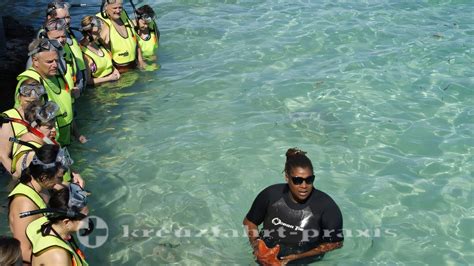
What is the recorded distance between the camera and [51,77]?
23.8ft

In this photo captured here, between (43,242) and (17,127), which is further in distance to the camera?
(17,127)

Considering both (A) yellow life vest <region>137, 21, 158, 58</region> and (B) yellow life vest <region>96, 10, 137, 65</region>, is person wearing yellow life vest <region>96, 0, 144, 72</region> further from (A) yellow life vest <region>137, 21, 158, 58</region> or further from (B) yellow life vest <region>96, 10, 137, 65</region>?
(A) yellow life vest <region>137, 21, 158, 58</region>

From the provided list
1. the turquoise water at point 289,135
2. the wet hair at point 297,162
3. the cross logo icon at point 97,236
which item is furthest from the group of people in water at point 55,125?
the wet hair at point 297,162

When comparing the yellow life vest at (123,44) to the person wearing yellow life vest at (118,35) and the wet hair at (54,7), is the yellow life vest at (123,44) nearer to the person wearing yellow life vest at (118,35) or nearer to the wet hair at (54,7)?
the person wearing yellow life vest at (118,35)

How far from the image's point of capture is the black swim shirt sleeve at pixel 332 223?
517 cm

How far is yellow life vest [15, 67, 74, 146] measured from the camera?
23.0 ft

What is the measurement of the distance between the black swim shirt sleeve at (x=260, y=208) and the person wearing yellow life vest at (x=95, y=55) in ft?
17.4

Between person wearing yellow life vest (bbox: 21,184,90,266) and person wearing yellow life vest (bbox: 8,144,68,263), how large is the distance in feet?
0.67

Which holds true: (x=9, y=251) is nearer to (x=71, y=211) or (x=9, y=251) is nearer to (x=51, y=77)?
(x=71, y=211)

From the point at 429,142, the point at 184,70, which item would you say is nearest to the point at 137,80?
the point at 184,70

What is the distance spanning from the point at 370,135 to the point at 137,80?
4.63 m

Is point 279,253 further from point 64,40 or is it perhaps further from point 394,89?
point 394,89

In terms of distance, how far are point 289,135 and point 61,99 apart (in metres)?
3.51

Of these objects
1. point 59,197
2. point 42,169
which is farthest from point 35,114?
point 59,197
